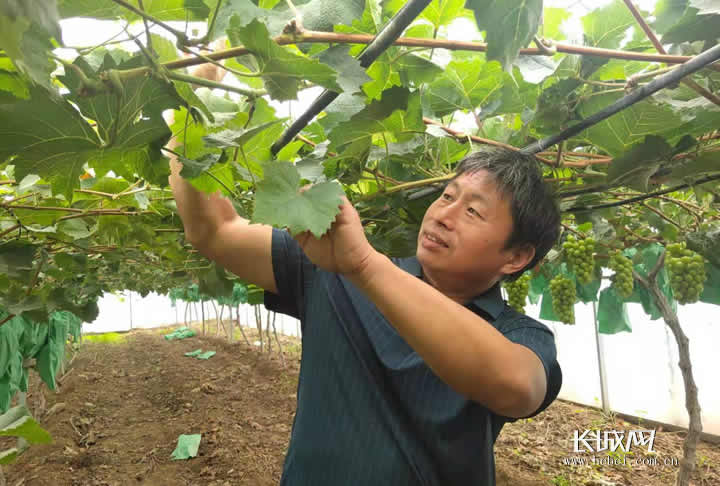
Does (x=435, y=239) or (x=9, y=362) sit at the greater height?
(x=435, y=239)

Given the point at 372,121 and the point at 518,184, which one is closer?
the point at 372,121

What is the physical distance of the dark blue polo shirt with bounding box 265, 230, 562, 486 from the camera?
1.15 metres

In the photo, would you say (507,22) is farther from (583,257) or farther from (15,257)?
(583,257)

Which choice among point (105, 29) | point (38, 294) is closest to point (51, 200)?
point (38, 294)

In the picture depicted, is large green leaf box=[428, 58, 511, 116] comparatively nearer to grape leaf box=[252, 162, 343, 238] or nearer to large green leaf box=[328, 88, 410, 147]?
large green leaf box=[328, 88, 410, 147]

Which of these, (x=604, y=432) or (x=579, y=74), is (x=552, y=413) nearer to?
(x=604, y=432)

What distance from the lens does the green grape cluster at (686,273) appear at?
2197 millimetres

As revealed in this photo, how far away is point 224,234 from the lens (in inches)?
47.9

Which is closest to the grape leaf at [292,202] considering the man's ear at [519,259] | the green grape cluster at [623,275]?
the man's ear at [519,259]

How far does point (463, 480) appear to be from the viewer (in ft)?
3.92

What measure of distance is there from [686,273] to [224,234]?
212 centimetres

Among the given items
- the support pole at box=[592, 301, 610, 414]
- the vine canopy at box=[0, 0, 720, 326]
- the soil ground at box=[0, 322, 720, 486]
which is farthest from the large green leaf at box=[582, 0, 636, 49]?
the support pole at box=[592, 301, 610, 414]

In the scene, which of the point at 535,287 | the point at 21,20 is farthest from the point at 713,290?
the point at 21,20

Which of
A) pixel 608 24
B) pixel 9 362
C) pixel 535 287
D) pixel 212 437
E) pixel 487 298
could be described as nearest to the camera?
pixel 608 24
